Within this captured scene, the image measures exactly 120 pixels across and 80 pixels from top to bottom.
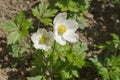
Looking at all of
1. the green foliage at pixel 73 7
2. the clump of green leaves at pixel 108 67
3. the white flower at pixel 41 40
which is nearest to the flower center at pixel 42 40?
the white flower at pixel 41 40

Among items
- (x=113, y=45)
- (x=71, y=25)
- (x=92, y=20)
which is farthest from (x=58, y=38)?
(x=92, y=20)

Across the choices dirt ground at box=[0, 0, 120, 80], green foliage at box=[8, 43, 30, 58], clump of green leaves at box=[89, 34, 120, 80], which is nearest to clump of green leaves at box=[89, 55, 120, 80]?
clump of green leaves at box=[89, 34, 120, 80]

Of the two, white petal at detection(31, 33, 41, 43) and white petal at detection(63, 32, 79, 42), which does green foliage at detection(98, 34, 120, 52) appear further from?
white petal at detection(31, 33, 41, 43)

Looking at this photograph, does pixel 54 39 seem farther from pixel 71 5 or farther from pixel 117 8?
pixel 117 8

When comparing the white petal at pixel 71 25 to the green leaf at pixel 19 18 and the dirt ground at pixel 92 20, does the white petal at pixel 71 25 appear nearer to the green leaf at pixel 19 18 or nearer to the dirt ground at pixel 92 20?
the green leaf at pixel 19 18

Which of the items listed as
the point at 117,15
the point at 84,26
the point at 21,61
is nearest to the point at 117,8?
the point at 117,15

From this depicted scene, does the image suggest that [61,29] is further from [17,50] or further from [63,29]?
[17,50]
